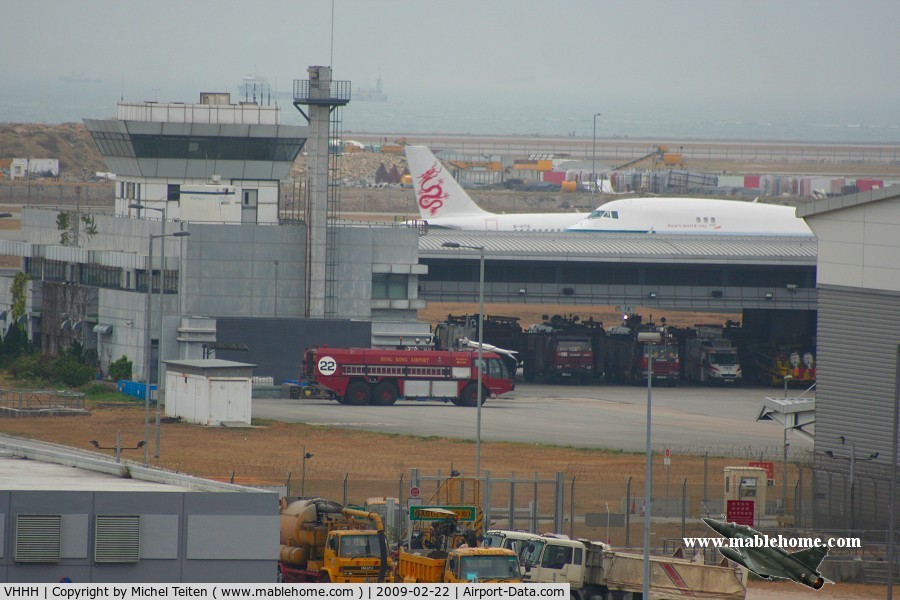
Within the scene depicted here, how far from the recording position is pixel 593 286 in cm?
9606

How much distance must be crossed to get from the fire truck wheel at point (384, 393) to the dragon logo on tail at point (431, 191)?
4778 centimetres

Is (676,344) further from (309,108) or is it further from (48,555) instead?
(48,555)

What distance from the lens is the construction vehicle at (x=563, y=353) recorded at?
300ft

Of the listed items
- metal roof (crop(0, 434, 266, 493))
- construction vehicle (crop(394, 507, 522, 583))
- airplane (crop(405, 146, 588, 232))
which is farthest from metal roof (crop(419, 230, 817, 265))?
metal roof (crop(0, 434, 266, 493))

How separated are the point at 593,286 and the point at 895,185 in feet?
154

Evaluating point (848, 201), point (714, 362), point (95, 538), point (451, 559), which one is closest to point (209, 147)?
point (714, 362)

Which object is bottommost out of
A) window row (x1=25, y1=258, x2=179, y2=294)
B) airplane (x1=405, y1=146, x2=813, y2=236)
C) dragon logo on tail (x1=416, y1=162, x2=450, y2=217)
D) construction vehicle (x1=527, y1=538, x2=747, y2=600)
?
construction vehicle (x1=527, y1=538, x2=747, y2=600)

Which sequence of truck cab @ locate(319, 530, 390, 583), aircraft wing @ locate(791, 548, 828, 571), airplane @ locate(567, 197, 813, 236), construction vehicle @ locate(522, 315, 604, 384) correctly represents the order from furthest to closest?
1. airplane @ locate(567, 197, 813, 236)
2. construction vehicle @ locate(522, 315, 604, 384)
3. truck cab @ locate(319, 530, 390, 583)
4. aircraft wing @ locate(791, 548, 828, 571)

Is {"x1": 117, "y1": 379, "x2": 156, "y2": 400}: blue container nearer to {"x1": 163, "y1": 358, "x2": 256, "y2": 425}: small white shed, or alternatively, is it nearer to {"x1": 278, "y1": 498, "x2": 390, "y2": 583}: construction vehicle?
{"x1": 163, "y1": 358, "x2": 256, "y2": 425}: small white shed

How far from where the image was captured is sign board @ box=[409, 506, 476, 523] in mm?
38188

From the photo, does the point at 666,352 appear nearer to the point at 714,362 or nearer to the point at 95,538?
the point at 714,362

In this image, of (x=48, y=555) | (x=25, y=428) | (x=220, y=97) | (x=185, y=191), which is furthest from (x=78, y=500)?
(x=220, y=97)

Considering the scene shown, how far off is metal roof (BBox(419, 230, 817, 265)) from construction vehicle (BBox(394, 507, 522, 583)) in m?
53.4

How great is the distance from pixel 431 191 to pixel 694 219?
73.2 ft
